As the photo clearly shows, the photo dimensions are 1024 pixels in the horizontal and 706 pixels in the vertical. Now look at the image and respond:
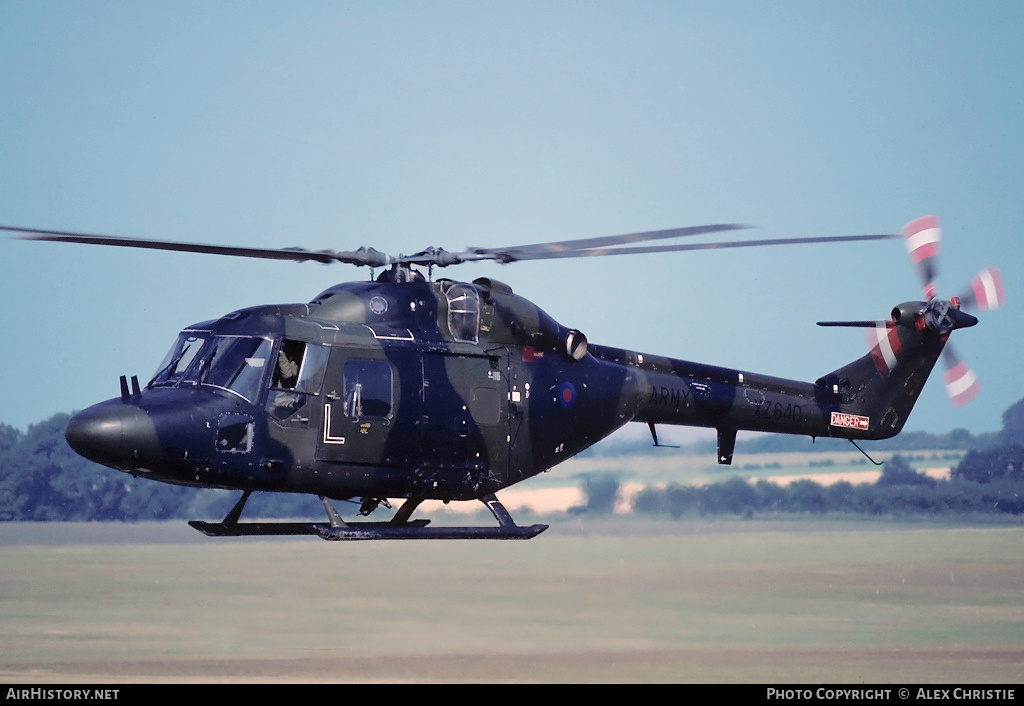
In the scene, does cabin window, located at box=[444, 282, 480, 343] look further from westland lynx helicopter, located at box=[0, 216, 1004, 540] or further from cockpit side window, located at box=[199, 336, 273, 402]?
cockpit side window, located at box=[199, 336, 273, 402]

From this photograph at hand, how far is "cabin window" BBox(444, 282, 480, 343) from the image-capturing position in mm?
16188

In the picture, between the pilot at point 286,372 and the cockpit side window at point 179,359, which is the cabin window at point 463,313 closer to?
the pilot at point 286,372

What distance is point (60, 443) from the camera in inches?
1347

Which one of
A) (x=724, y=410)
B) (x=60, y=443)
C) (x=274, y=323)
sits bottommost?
(x=60, y=443)

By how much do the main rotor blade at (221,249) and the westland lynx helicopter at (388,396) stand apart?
0.09ft

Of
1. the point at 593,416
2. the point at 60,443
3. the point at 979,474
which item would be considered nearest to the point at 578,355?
the point at 593,416

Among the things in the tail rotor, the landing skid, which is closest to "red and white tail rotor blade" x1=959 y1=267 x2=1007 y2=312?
the tail rotor

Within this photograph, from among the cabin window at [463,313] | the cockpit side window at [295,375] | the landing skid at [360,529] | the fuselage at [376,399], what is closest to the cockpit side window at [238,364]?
the fuselage at [376,399]

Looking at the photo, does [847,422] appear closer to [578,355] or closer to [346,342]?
[578,355]

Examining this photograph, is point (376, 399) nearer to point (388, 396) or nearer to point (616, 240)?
point (388, 396)

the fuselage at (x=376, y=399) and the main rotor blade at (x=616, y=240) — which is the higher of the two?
the main rotor blade at (x=616, y=240)

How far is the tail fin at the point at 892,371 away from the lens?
20.3 m

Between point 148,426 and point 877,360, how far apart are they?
37.8ft

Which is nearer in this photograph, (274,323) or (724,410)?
(274,323)
